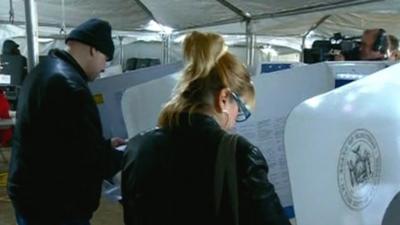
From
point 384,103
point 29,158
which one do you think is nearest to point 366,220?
point 384,103

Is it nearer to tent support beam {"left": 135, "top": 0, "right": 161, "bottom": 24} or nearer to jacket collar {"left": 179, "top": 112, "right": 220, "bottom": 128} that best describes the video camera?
jacket collar {"left": 179, "top": 112, "right": 220, "bottom": 128}

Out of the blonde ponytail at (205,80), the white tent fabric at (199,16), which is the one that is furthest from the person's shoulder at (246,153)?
the white tent fabric at (199,16)

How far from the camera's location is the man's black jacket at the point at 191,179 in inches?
35.3

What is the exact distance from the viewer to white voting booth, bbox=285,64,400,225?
0.90 m

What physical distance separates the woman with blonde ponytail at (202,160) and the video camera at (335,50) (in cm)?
107

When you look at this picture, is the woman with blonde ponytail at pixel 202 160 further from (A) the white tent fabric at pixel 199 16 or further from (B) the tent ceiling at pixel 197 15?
(B) the tent ceiling at pixel 197 15

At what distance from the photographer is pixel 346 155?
92 centimetres

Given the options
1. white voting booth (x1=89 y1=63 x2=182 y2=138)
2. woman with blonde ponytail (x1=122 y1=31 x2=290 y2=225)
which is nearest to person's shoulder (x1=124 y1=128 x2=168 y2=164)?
woman with blonde ponytail (x1=122 y1=31 x2=290 y2=225)

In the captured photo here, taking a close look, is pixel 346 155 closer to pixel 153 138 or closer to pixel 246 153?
pixel 246 153

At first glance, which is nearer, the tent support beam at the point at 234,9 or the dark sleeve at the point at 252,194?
the dark sleeve at the point at 252,194

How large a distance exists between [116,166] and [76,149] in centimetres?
15

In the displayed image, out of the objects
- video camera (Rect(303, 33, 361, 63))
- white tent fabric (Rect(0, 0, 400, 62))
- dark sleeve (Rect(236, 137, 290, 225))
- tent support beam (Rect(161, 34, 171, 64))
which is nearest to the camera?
dark sleeve (Rect(236, 137, 290, 225))

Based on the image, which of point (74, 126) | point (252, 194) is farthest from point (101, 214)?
point (252, 194)

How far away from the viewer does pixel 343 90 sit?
979mm
